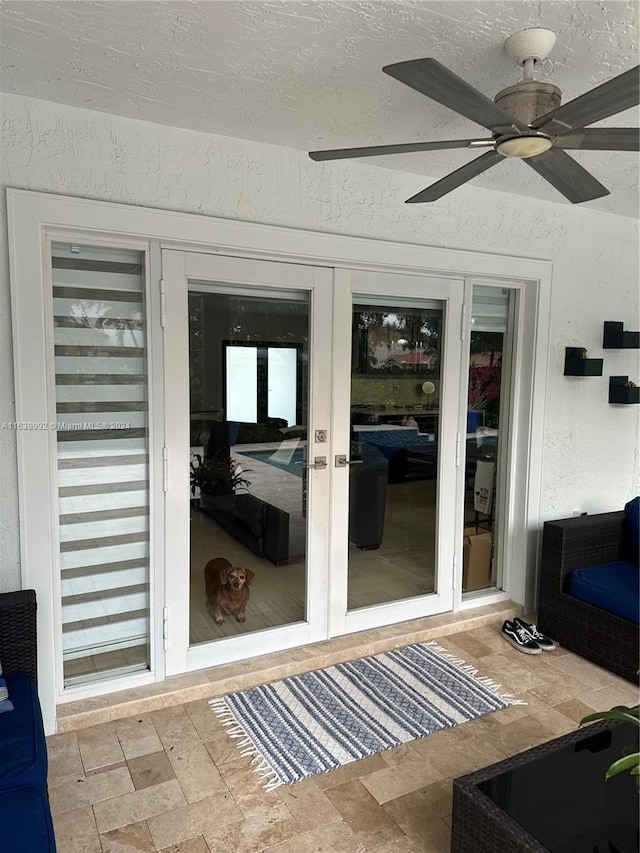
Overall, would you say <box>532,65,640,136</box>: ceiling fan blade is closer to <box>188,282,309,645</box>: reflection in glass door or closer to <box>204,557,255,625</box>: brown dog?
<box>188,282,309,645</box>: reflection in glass door

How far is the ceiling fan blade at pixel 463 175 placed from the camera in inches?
72.6

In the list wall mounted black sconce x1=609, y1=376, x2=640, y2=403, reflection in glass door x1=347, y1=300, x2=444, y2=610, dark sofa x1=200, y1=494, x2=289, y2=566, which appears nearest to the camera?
dark sofa x1=200, y1=494, x2=289, y2=566

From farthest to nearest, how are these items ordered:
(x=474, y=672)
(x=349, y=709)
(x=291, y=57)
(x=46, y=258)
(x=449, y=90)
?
(x=474, y=672) < (x=349, y=709) < (x=46, y=258) < (x=291, y=57) < (x=449, y=90)

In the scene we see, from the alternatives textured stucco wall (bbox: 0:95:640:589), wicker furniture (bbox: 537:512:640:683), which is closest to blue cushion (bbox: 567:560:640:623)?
wicker furniture (bbox: 537:512:640:683)

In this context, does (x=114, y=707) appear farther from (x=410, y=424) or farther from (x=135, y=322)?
(x=410, y=424)

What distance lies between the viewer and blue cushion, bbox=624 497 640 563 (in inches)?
133

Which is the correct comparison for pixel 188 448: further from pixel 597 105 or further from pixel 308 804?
pixel 597 105

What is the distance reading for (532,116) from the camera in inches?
70.4

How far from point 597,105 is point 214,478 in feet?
6.96

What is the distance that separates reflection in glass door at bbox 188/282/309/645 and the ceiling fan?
1.09 metres

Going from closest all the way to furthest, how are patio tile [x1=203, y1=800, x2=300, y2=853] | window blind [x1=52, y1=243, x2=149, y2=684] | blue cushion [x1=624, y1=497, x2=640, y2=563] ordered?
patio tile [x1=203, y1=800, x2=300, y2=853], window blind [x1=52, y1=243, x2=149, y2=684], blue cushion [x1=624, y1=497, x2=640, y2=563]

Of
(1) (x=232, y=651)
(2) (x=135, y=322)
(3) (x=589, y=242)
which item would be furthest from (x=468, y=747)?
(3) (x=589, y=242)

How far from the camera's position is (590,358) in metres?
3.69

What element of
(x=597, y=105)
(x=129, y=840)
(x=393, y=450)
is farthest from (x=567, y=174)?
(x=129, y=840)
